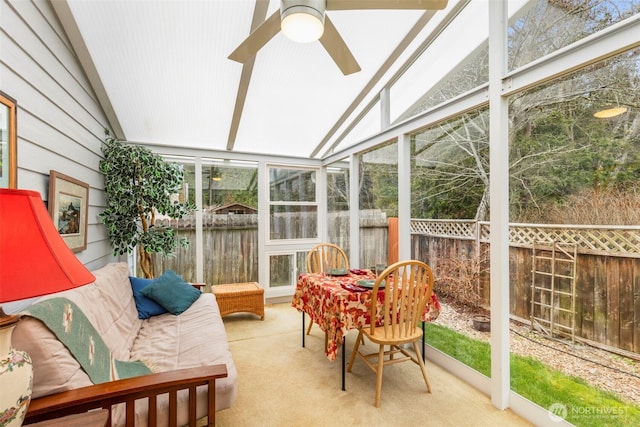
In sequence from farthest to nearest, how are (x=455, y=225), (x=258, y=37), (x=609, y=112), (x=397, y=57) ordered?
(x=397, y=57) < (x=455, y=225) < (x=258, y=37) < (x=609, y=112)

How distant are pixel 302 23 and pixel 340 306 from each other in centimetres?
180

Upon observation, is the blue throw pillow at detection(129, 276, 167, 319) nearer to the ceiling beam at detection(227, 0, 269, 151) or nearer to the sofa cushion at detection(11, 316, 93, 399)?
the sofa cushion at detection(11, 316, 93, 399)

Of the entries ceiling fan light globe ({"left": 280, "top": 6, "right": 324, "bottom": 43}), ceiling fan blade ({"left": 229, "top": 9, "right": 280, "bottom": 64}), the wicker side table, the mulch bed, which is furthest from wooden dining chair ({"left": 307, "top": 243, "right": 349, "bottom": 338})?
ceiling fan light globe ({"left": 280, "top": 6, "right": 324, "bottom": 43})

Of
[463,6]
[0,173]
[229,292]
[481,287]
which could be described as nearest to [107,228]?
[229,292]

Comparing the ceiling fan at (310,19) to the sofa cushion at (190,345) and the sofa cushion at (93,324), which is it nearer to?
the sofa cushion at (93,324)

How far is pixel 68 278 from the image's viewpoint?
95cm

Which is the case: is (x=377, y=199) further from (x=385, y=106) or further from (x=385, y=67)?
(x=385, y=67)

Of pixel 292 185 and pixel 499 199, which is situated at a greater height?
pixel 292 185

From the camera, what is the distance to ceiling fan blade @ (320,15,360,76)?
63.7 inches

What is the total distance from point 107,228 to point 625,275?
13.8 ft

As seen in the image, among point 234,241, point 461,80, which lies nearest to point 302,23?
point 461,80

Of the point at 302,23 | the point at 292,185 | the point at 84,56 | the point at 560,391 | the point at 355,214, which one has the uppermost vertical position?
the point at 84,56

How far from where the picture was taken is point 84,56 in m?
2.29

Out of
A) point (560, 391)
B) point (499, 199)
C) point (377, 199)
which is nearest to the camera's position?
point (560, 391)
